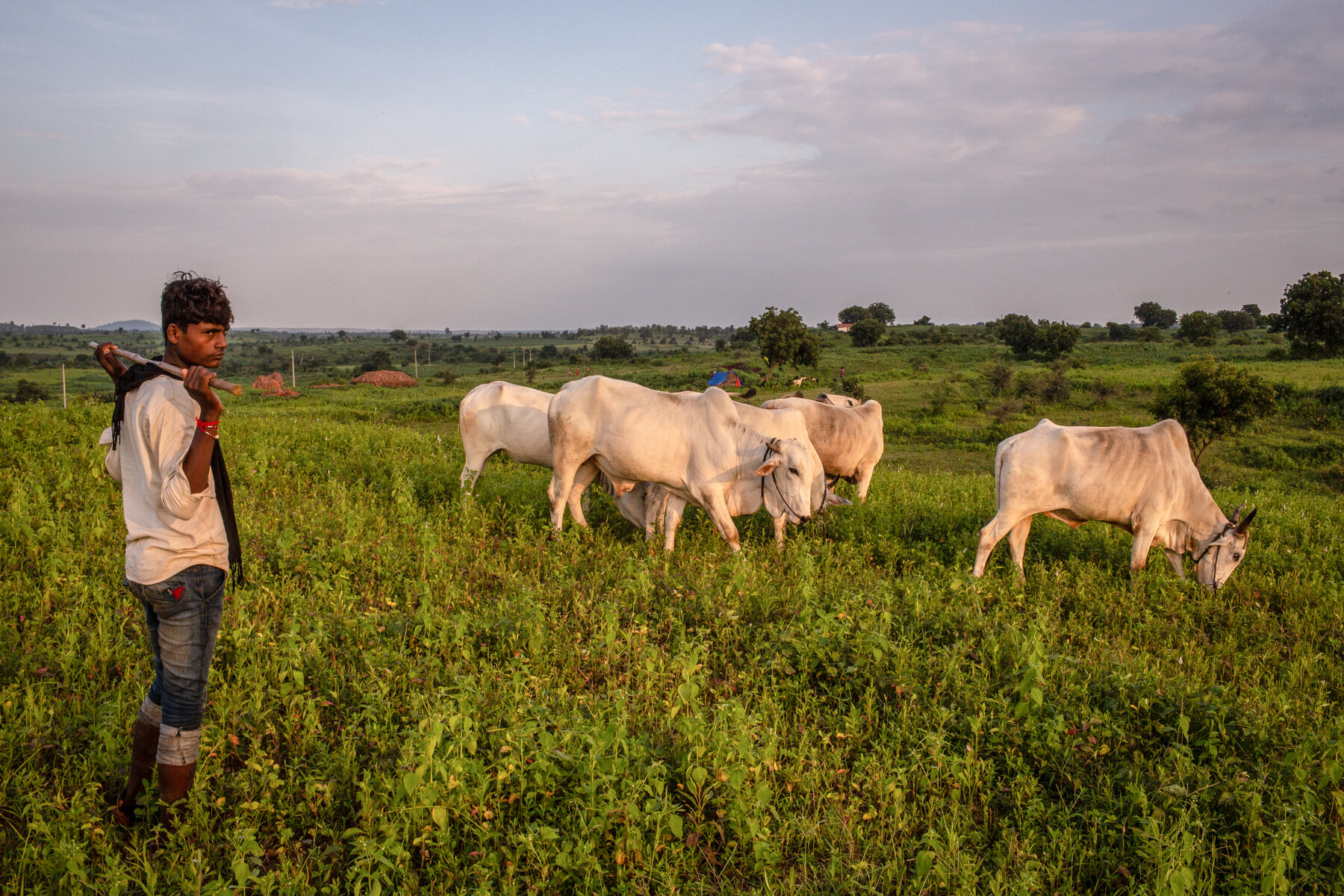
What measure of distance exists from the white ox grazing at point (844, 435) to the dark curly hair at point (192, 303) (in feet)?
25.6

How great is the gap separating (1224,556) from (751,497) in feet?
15.6

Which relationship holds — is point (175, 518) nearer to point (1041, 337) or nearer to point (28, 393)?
point (28, 393)

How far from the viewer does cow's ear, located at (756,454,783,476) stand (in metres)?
8.21

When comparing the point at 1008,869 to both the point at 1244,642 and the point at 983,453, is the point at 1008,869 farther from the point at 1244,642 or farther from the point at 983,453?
the point at 983,453

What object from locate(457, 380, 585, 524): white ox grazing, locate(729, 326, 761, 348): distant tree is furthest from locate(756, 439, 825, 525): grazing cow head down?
locate(729, 326, 761, 348): distant tree

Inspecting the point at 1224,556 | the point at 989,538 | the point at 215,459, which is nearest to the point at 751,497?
the point at 989,538

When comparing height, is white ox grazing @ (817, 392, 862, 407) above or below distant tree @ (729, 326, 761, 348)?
below

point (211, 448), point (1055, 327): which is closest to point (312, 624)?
point (211, 448)

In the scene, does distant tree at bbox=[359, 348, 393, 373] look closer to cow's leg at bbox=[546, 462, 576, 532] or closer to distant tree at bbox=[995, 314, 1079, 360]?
distant tree at bbox=[995, 314, 1079, 360]

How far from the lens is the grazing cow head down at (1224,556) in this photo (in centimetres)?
791

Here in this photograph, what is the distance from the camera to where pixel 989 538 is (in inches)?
324

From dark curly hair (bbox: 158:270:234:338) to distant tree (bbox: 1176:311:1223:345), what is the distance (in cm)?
6577

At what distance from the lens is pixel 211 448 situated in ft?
11.0

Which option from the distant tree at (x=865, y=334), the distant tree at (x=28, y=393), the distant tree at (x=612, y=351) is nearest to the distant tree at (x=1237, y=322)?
the distant tree at (x=865, y=334)
